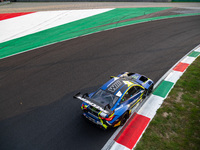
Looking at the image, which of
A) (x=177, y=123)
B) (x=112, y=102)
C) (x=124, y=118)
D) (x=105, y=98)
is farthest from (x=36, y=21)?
(x=177, y=123)

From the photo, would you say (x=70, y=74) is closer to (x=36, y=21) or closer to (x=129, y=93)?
(x=129, y=93)

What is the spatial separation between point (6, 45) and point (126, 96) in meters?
14.6

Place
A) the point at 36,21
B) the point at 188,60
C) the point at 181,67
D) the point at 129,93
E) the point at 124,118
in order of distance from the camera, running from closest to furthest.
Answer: the point at 124,118 < the point at 129,93 < the point at 181,67 < the point at 188,60 < the point at 36,21

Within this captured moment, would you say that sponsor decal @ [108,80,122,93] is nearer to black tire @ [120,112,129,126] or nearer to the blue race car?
the blue race car

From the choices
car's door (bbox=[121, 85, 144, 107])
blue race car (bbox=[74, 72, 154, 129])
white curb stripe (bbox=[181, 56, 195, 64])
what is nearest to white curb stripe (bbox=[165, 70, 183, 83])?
white curb stripe (bbox=[181, 56, 195, 64])

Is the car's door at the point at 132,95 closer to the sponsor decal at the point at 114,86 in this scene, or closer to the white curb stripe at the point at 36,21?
the sponsor decal at the point at 114,86

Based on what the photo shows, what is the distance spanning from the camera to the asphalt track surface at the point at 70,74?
6.59m

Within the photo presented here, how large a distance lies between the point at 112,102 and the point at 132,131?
141 centimetres

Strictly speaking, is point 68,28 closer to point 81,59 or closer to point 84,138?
point 81,59

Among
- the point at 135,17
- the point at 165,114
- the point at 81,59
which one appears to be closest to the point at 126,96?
the point at 165,114

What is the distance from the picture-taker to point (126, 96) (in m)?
6.96

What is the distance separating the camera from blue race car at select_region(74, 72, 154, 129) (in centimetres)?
625

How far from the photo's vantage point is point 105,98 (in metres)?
6.87

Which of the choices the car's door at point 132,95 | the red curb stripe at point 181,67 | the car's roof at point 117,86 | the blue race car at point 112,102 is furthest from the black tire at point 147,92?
the red curb stripe at point 181,67
